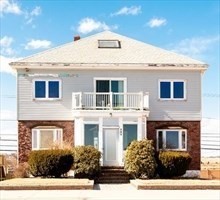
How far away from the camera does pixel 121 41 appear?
37.5m

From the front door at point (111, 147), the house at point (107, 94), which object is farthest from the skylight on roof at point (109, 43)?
the front door at point (111, 147)

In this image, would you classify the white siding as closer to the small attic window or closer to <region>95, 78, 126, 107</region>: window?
<region>95, 78, 126, 107</region>: window

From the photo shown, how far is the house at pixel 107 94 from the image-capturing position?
33.1m

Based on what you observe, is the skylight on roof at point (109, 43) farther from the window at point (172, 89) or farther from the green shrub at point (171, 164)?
the green shrub at point (171, 164)

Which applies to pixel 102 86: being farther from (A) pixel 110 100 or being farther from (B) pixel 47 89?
(B) pixel 47 89

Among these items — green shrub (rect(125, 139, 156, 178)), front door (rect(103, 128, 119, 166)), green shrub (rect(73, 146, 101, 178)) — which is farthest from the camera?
front door (rect(103, 128, 119, 166))

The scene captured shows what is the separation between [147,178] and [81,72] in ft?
28.3

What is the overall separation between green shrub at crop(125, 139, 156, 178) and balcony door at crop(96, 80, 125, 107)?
386 centimetres

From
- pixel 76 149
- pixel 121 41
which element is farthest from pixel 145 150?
pixel 121 41

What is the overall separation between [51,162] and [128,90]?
775 cm

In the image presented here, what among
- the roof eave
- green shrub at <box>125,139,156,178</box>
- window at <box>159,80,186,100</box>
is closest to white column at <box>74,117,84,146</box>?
green shrub at <box>125,139,156,178</box>

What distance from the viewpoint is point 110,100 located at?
31906mm

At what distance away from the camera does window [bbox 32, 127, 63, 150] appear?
33.2 meters
